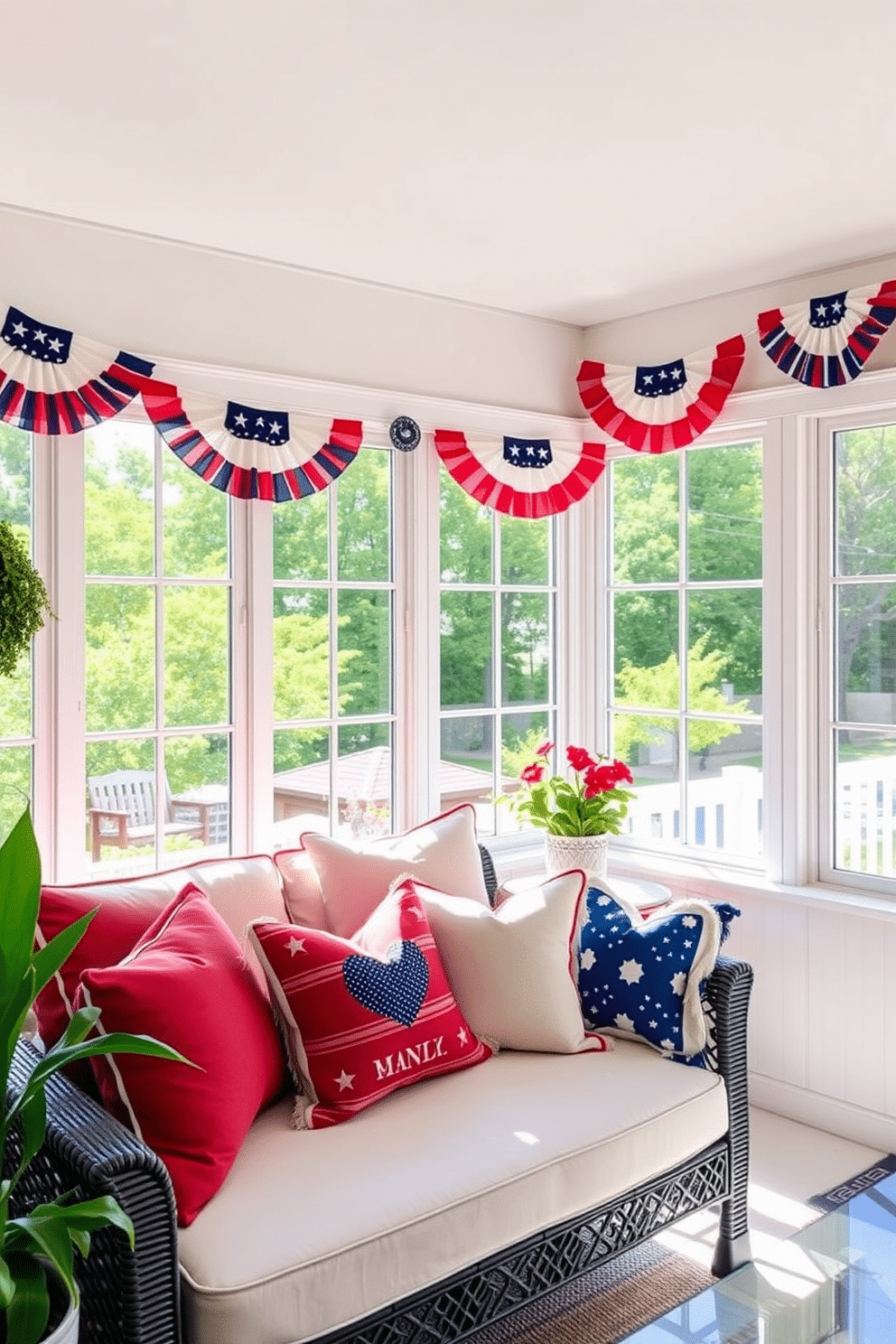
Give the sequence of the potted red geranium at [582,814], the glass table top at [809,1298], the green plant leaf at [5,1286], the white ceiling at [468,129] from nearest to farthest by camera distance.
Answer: the green plant leaf at [5,1286] < the glass table top at [809,1298] < the white ceiling at [468,129] < the potted red geranium at [582,814]

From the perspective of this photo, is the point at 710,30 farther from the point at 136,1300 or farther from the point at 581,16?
the point at 136,1300

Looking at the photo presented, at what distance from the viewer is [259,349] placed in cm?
343

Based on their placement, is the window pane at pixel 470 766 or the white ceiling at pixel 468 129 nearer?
the white ceiling at pixel 468 129

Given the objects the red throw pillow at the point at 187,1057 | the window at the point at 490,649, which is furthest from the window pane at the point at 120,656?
the window at the point at 490,649

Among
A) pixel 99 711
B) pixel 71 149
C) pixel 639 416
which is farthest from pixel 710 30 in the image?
pixel 99 711

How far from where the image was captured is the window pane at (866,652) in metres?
3.51

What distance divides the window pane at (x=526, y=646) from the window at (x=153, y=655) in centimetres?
114

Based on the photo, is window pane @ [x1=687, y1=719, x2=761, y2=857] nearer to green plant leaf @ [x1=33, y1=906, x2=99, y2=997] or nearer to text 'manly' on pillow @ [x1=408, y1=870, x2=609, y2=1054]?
text 'manly' on pillow @ [x1=408, y1=870, x2=609, y2=1054]

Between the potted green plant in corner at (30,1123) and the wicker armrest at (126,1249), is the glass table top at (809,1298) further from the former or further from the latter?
the potted green plant in corner at (30,1123)

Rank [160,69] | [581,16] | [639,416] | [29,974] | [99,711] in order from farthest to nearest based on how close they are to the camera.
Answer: [639,416] < [99,711] < [160,69] < [581,16] < [29,974]

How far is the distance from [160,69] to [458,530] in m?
2.03

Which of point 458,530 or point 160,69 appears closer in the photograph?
point 160,69

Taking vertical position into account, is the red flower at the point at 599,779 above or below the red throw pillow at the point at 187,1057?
above

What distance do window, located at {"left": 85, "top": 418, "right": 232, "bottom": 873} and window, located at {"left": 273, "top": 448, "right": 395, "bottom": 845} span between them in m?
0.20
